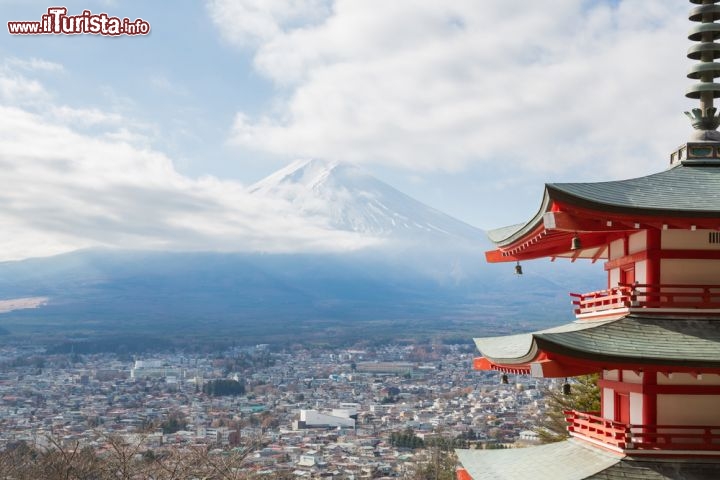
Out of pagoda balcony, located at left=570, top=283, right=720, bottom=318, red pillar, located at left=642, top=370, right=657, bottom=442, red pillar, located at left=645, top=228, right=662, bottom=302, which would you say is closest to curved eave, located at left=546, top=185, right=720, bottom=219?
red pillar, located at left=645, top=228, right=662, bottom=302

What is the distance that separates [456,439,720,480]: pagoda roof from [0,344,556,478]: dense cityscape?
61.4ft

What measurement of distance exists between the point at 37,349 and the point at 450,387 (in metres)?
58.0

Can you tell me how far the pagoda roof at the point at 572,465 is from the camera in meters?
7.91

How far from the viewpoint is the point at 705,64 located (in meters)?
9.06

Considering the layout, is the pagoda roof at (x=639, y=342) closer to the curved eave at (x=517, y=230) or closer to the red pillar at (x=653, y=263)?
the red pillar at (x=653, y=263)

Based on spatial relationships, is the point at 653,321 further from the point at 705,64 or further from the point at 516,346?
the point at 705,64

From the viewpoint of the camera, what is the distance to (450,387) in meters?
103

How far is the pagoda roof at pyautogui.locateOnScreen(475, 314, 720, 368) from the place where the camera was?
739 centimetres

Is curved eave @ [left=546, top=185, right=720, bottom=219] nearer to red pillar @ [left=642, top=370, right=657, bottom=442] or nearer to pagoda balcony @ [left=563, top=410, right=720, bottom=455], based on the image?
red pillar @ [left=642, top=370, right=657, bottom=442]

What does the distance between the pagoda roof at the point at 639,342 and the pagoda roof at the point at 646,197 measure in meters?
0.93

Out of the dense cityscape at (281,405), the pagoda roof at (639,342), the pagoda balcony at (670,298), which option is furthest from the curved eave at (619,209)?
the dense cityscape at (281,405)

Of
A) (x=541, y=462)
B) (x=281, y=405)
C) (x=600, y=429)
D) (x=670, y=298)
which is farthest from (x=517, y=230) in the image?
(x=281, y=405)

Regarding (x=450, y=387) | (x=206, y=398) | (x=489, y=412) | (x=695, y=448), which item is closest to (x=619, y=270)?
(x=695, y=448)

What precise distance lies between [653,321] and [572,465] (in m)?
1.66
